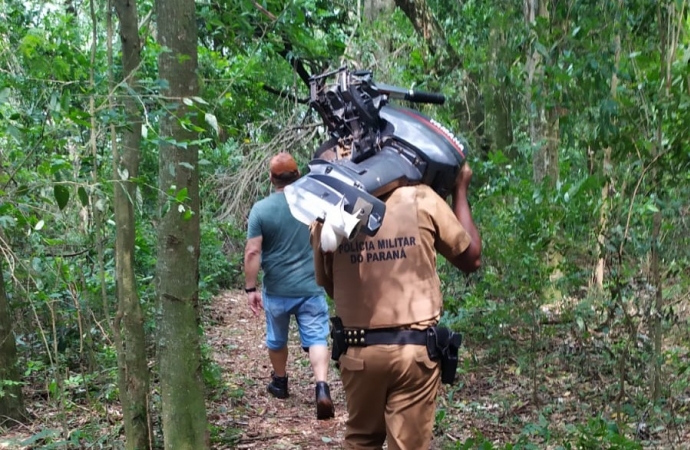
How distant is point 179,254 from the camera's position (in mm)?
3660

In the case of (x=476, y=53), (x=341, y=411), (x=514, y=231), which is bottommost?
(x=341, y=411)

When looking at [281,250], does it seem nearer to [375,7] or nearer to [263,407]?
[263,407]

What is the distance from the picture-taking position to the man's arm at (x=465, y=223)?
9.98 feet

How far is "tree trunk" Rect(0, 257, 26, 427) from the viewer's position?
16.0ft

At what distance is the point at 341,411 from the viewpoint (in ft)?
17.9

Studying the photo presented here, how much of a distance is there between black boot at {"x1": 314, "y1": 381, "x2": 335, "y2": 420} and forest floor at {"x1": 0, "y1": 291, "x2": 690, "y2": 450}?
7 cm

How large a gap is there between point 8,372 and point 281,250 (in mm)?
2261

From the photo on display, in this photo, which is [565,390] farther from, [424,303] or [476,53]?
[476,53]

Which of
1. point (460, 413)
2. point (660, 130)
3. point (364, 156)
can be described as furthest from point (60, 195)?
point (460, 413)

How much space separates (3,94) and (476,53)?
5.58 meters

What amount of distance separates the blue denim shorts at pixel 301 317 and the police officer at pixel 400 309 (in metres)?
2.39

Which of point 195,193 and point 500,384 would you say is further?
point 500,384

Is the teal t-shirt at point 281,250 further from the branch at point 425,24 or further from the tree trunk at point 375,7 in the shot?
the tree trunk at point 375,7

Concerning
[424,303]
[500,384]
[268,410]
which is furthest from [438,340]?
[500,384]
